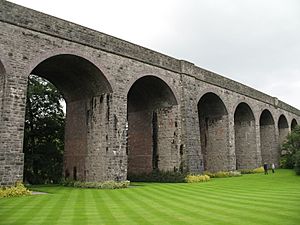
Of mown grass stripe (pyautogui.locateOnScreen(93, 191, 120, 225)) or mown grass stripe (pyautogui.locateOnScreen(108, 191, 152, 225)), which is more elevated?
mown grass stripe (pyautogui.locateOnScreen(108, 191, 152, 225))

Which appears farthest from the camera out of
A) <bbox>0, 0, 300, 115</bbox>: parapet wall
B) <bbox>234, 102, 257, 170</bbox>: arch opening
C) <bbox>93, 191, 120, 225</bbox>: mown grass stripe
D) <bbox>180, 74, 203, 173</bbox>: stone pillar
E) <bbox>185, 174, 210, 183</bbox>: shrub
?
<bbox>234, 102, 257, 170</bbox>: arch opening

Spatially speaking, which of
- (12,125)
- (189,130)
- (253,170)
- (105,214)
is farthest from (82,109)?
(253,170)

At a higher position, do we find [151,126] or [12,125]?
[151,126]

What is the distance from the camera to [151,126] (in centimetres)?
2288

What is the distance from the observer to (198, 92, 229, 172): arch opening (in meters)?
26.2

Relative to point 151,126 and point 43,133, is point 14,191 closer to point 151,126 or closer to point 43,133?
point 151,126

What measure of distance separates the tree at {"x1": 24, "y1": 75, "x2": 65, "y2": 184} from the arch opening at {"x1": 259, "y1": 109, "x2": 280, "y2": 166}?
20772 millimetres

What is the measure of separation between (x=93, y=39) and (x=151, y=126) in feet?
26.7

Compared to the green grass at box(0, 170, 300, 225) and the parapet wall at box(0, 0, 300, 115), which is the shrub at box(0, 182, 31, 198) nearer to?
the green grass at box(0, 170, 300, 225)

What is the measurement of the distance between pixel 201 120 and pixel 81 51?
14.7 metres

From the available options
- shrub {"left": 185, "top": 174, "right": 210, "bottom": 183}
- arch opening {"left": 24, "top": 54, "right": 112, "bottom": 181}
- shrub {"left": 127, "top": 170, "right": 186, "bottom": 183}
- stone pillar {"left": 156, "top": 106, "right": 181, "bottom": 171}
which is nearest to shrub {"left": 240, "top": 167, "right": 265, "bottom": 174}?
shrub {"left": 185, "top": 174, "right": 210, "bottom": 183}

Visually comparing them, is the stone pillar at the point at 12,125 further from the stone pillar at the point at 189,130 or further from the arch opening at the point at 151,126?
the stone pillar at the point at 189,130

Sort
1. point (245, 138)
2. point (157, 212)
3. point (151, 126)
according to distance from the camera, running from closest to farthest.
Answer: point (157, 212) < point (151, 126) < point (245, 138)

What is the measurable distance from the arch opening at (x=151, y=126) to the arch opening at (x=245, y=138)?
10254mm
